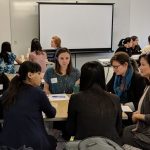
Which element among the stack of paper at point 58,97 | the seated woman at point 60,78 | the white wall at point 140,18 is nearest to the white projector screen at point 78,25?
the white wall at point 140,18

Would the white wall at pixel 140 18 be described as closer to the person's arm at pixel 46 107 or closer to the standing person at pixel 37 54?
the standing person at pixel 37 54

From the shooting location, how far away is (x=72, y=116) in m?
2.27

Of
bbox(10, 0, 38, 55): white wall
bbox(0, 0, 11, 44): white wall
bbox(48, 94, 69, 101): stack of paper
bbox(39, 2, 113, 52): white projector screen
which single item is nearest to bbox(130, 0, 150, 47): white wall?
bbox(39, 2, 113, 52): white projector screen

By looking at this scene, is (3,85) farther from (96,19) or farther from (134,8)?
(134,8)

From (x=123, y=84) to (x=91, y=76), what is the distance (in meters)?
1.15

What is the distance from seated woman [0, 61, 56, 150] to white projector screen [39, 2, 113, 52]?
483cm

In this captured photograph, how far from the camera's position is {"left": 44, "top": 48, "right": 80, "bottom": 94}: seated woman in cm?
354

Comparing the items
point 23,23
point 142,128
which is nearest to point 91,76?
point 142,128

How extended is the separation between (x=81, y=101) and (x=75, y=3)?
5.34 meters

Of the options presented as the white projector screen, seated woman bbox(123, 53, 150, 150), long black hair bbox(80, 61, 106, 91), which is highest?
the white projector screen

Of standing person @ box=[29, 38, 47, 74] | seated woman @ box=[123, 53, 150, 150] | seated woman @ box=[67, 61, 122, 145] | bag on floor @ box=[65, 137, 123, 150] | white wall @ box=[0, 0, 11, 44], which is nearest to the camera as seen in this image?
bag on floor @ box=[65, 137, 123, 150]

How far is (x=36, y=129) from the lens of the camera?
2328 millimetres

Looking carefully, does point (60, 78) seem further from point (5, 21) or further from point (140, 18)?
point (140, 18)

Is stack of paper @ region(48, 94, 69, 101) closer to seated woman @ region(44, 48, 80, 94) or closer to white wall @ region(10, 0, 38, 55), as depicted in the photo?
seated woman @ region(44, 48, 80, 94)
